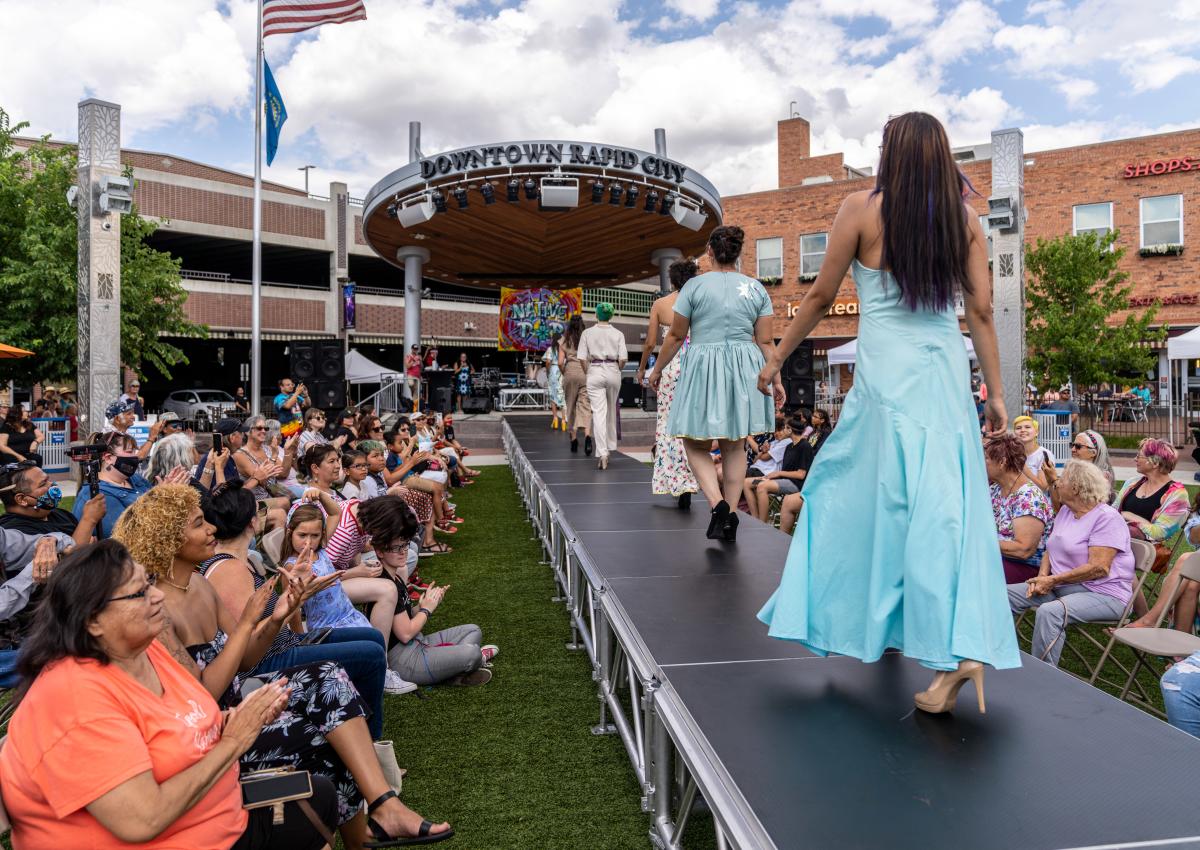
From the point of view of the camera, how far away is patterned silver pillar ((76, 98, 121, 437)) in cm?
971

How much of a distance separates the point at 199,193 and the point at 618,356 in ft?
89.7

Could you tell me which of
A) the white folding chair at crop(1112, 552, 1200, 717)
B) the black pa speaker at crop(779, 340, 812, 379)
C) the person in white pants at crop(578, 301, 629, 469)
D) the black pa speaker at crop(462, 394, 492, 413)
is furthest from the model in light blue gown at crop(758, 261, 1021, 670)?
the black pa speaker at crop(462, 394, 492, 413)

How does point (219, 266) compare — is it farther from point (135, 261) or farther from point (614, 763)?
point (614, 763)

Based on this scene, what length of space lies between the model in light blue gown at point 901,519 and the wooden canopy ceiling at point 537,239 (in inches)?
505

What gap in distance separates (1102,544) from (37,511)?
5.47 metres

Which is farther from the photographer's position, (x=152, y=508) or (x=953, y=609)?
(x=152, y=508)

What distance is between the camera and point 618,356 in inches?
352

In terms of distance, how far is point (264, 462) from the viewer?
7.13 m

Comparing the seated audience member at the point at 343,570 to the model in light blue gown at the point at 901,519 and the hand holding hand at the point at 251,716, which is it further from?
the model in light blue gown at the point at 901,519

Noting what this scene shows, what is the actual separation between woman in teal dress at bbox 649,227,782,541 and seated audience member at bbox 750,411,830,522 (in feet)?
12.4

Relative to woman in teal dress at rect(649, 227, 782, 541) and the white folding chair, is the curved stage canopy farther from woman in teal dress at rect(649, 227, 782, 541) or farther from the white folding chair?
the white folding chair

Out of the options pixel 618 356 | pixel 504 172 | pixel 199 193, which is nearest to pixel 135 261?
pixel 199 193

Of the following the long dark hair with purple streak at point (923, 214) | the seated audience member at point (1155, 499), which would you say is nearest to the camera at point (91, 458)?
the long dark hair with purple streak at point (923, 214)

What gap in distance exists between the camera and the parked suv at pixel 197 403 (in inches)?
964
